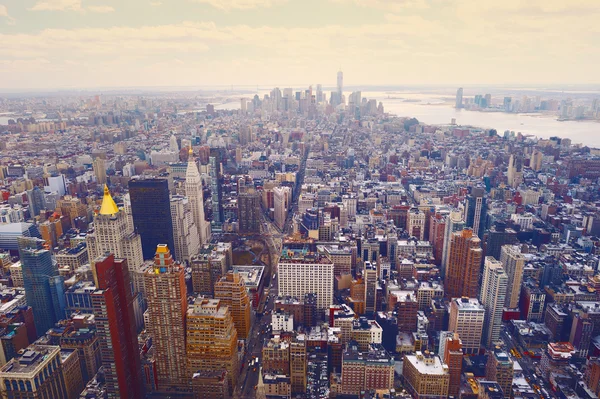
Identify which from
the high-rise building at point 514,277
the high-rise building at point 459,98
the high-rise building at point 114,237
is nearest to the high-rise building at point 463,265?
the high-rise building at point 514,277

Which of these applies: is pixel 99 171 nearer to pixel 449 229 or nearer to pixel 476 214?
pixel 449 229

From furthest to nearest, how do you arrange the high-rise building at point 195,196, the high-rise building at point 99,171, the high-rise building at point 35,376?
1. the high-rise building at point 99,171
2. the high-rise building at point 195,196
3. the high-rise building at point 35,376

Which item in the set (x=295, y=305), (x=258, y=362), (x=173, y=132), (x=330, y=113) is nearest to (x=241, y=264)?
(x=295, y=305)

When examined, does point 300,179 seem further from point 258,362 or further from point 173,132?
point 258,362

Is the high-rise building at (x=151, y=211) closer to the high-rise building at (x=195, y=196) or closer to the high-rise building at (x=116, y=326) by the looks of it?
the high-rise building at (x=195, y=196)

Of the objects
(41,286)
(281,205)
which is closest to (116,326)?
(41,286)

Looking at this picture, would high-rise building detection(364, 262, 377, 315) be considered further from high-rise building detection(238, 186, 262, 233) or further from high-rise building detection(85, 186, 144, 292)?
high-rise building detection(238, 186, 262, 233)
